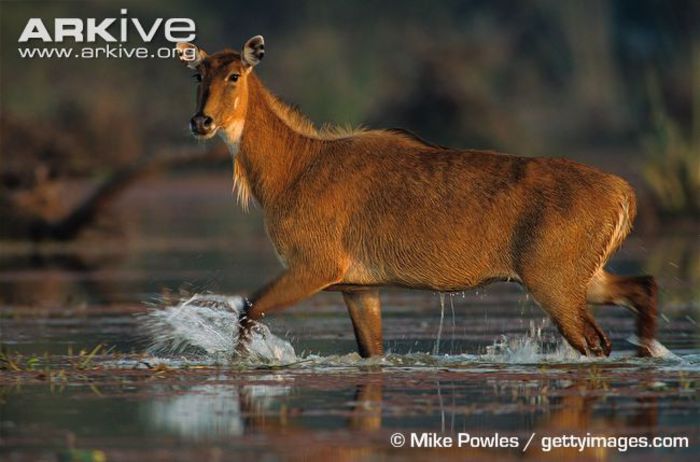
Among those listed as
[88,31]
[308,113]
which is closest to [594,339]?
[308,113]

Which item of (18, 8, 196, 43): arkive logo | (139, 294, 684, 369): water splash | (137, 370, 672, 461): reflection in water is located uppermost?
(18, 8, 196, 43): arkive logo

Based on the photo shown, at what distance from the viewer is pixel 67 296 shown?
19.5 meters

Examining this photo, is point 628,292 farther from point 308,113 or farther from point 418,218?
point 308,113

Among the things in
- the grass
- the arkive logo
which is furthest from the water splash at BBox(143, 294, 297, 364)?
the arkive logo

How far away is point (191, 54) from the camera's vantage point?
14.0 metres

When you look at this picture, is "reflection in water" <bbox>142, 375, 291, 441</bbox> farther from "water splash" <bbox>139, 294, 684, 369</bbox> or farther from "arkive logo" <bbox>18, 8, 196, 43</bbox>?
"arkive logo" <bbox>18, 8, 196, 43</bbox>

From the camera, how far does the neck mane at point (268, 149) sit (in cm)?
1404

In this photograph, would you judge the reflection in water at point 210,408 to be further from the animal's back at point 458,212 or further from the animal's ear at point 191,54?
the animal's ear at point 191,54

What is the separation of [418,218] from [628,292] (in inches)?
61.3

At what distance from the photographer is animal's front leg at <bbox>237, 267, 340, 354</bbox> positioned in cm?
1336

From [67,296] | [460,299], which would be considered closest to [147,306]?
[67,296]

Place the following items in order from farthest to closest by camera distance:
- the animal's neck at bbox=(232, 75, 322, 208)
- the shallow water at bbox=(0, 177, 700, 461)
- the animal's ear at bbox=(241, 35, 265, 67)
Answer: the animal's neck at bbox=(232, 75, 322, 208), the animal's ear at bbox=(241, 35, 265, 67), the shallow water at bbox=(0, 177, 700, 461)

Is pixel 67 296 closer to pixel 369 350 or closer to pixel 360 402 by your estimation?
pixel 369 350

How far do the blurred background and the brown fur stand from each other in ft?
2.09
